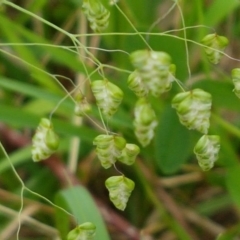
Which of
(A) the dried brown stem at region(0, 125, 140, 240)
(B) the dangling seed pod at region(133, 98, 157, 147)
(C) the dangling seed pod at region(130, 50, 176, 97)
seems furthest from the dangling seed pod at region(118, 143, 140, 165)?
(A) the dried brown stem at region(0, 125, 140, 240)

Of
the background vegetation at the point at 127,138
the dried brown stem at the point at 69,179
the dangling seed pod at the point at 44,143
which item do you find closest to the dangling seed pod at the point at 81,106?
the dangling seed pod at the point at 44,143

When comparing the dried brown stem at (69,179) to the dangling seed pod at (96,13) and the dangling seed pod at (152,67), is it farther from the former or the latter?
the dangling seed pod at (152,67)

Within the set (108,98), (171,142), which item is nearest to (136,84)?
(108,98)

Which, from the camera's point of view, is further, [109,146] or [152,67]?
[109,146]

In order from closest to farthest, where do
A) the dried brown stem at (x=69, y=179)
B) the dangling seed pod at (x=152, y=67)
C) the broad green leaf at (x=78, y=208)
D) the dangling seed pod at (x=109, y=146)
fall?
1. the dangling seed pod at (x=152, y=67)
2. the dangling seed pod at (x=109, y=146)
3. the broad green leaf at (x=78, y=208)
4. the dried brown stem at (x=69, y=179)

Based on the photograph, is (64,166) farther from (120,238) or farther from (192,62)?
(192,62)

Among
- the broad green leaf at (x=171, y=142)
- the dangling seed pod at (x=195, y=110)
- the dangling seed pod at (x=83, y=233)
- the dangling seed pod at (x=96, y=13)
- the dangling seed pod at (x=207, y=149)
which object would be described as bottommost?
the broad green leaf at (x=171, y=142)

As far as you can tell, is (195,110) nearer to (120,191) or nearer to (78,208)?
(120,191)

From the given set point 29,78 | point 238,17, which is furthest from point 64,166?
point 238,17
